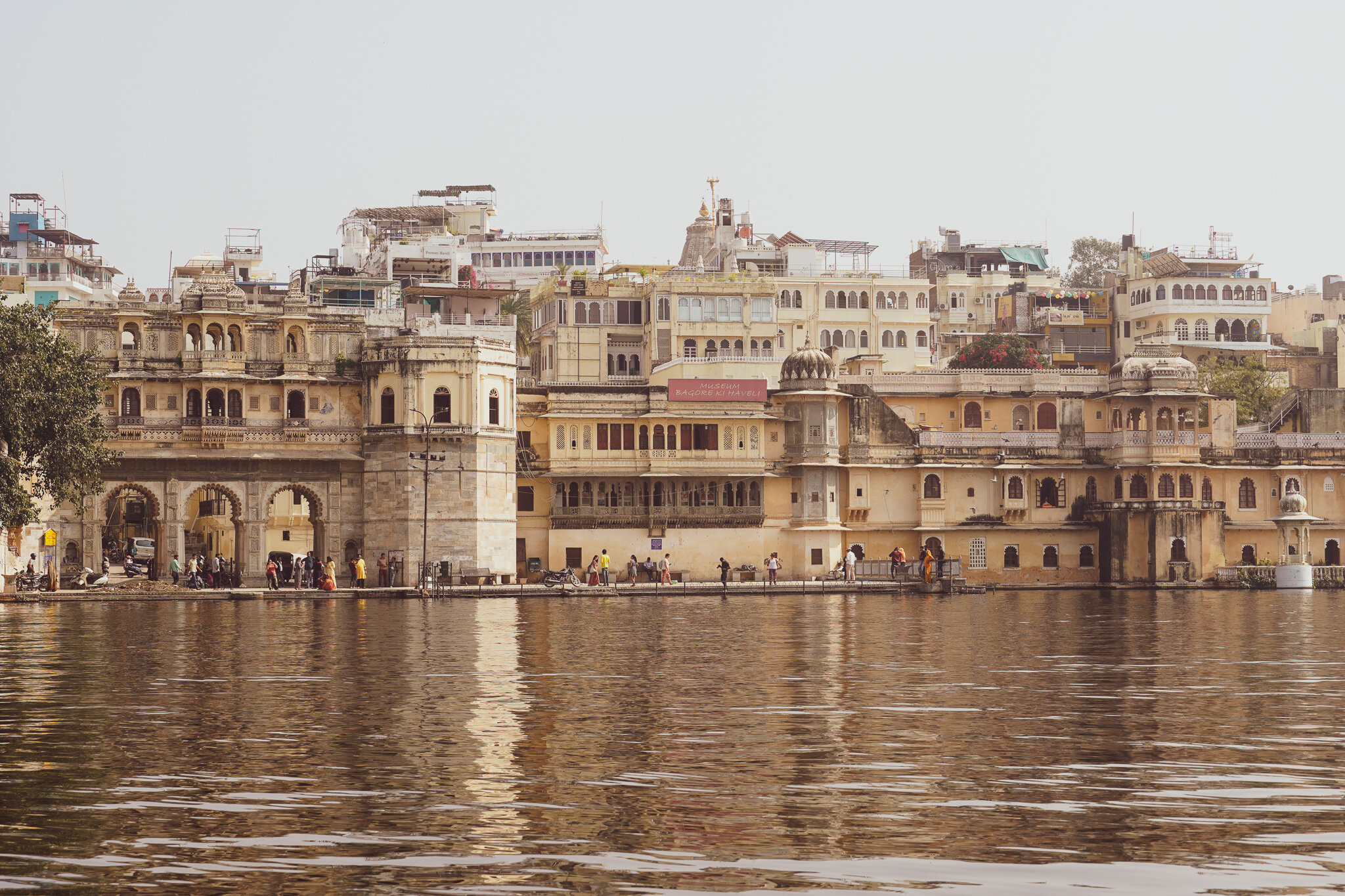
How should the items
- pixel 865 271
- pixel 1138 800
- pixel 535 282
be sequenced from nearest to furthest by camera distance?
pixel 1138 800 < pixel 865 271 < pixel 535 282

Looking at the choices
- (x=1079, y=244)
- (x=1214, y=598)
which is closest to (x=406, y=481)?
(x=1214, y=598)

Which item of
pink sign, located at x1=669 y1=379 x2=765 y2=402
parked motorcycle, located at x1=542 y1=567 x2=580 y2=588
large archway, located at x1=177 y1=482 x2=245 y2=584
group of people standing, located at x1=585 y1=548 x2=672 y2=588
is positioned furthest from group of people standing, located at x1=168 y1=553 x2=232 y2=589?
pink sign, located at x1=669 y1=379 x2=765 y2=402

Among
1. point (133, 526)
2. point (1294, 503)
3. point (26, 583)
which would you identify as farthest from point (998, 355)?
point (26, 583)

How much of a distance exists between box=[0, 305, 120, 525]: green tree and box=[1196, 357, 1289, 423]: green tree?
54.4 metres

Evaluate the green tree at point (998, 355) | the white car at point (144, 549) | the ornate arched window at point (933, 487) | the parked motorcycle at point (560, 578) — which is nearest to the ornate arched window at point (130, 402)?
the white car at point (144, 549)

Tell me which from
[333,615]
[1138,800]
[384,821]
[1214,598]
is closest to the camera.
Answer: [384,821]

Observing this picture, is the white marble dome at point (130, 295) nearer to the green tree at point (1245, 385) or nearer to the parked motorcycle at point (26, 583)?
the parked motorcycle at point (26, 583)

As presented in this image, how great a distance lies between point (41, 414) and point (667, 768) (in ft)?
123

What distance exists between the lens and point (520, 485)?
226 feet

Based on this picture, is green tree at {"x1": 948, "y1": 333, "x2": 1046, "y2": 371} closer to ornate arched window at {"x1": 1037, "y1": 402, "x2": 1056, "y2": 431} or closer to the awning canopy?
ornate arched window at {"x1": 1037, "y1": 402, "x2": 1056, "y2": 431}

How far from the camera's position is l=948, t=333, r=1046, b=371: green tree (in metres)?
94.6

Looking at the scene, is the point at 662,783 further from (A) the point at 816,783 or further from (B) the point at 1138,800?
(B) the point at 1138,800

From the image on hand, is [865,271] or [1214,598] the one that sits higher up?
[865,271]

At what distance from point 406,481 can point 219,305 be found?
9307 millimetres
